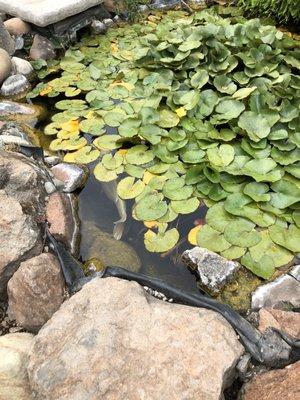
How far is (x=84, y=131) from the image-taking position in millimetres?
4250

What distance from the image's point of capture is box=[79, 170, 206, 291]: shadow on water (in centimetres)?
313

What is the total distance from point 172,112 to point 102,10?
2.94 meters

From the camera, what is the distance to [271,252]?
3.07 m

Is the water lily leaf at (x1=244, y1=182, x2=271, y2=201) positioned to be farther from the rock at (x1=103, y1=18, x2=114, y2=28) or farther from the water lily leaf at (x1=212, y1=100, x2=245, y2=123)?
the rock at (x1=103, y1=18, x2=114, y2=28)

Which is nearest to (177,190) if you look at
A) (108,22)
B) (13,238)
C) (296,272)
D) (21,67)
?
(296,272)

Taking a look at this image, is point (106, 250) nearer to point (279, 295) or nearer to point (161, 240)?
point (161, 240)

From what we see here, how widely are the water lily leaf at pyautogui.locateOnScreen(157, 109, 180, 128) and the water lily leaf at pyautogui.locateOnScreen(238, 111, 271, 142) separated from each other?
63cm

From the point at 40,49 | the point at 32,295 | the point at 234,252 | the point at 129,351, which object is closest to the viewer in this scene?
the point at 129,351

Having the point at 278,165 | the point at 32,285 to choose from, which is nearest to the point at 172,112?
the point at 278,165

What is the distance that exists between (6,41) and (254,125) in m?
3.38

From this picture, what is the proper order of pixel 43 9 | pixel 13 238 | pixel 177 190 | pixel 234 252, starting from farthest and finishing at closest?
pixel 43 9 < pixel 177 190 < pixel 234 252 < pixel 13 238

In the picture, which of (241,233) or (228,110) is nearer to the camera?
(241,233)

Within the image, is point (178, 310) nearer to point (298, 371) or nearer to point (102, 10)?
point (298, 371)

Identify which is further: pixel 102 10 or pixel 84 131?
pixel 102 10
